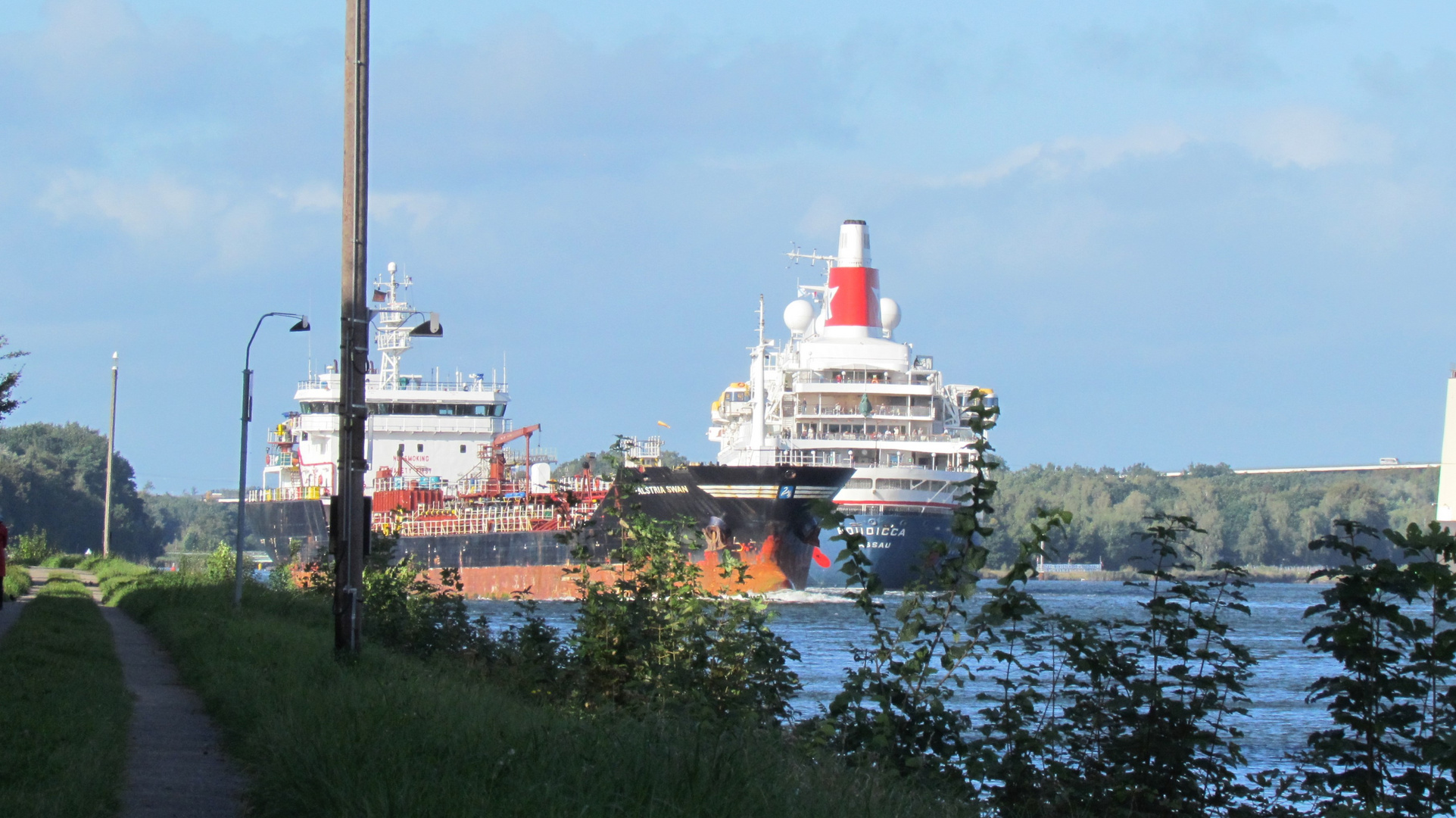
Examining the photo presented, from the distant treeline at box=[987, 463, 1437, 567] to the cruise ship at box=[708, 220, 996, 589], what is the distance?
36.0m

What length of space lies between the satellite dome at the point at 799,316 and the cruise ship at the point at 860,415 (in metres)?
0.05

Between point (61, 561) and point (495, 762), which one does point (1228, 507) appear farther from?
point (495, 762)

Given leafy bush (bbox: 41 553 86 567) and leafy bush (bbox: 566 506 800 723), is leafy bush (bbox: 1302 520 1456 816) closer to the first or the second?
leafy bush (bbox: 566 506 800 723)

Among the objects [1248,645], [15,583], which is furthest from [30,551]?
[1248,645]

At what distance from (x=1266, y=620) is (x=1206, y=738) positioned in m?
41.6

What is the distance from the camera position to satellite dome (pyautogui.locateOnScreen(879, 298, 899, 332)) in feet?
211

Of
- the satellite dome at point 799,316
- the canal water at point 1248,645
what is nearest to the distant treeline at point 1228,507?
the satellite dome at point 799,316

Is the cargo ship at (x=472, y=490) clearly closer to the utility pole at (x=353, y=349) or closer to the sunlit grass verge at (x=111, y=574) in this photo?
the sunlit grass verge at (x=111, y=574)

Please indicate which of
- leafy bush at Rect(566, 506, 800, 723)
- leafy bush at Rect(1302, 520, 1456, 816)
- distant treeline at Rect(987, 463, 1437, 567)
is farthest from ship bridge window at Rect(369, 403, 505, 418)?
leafy bush at Rect(1302, 520, 1456, 816)

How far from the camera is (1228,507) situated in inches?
5044

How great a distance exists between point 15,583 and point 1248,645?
26.5 meters

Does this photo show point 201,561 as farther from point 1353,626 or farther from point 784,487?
point 1353,626

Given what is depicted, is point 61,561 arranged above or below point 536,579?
above

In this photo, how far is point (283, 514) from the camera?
214ft
